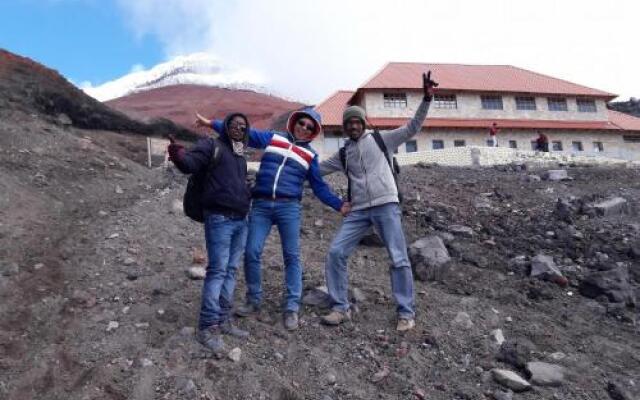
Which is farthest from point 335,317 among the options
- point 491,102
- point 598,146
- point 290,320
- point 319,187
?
point 598,146

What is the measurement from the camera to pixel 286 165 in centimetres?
475

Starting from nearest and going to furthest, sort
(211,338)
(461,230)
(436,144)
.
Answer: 1. (211,338)
2. (461,230)
3. (436,144)

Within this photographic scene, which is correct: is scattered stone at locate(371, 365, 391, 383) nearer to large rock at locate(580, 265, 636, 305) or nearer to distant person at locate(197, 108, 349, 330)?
distant person at locate(197, 108, 349, 330)

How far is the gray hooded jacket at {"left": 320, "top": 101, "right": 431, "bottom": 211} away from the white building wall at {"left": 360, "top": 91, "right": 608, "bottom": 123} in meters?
22.5

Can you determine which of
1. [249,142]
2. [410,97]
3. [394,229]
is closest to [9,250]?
[249,142]

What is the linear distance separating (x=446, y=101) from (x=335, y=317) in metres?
26.8

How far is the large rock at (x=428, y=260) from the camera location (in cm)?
579

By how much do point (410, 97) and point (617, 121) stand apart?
15598mm

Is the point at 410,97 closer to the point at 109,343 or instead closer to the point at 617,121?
the point at 617,121

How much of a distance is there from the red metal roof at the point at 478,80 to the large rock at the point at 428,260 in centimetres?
2224

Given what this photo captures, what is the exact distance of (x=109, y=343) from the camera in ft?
13.6

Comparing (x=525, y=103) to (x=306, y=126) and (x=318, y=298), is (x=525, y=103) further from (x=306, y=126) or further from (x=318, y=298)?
(x=318, y=298)

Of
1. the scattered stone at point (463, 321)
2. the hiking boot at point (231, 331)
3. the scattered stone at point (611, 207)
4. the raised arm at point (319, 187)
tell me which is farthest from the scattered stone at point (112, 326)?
the scattered stone at point (611, 207)

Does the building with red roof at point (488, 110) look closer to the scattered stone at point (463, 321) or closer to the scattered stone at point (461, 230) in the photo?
the scattered stone at point (461, 230)
